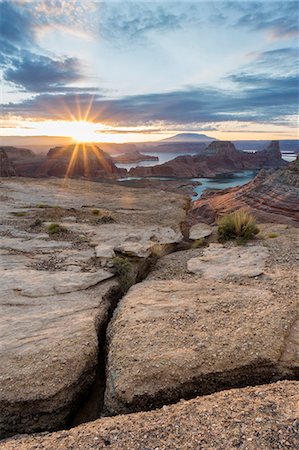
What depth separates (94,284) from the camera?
761cm

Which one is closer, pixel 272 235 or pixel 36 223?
pixel 272 235

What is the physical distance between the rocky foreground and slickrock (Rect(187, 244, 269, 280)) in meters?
0.05

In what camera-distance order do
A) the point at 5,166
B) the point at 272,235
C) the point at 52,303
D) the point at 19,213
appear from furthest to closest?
the point at 5,166 < the point at 19,213 < the point at 272,235 < the point at 52,303

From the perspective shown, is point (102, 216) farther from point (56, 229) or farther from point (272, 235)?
point (272, 235)

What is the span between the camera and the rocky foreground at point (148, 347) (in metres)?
4.16

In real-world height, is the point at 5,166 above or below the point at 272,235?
above

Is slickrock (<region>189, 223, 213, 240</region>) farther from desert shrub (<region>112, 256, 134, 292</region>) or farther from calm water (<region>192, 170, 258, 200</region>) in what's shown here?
calm water (<region>192, 170, 258, 200</region>)

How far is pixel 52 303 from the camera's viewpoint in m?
6.73

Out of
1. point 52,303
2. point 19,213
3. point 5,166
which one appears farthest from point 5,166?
point 52,303

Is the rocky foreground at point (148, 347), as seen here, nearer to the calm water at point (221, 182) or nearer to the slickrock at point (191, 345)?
the slickrock at point (191, 345)

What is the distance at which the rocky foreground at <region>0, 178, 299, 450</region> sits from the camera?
13.6 ft

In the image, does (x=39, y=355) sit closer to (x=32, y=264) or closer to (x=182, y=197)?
(x=32, y=264)

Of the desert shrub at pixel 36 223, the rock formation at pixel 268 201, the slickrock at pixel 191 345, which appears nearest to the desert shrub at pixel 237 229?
the slickrock at pixel 191 345

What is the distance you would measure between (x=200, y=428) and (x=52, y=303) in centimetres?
383
